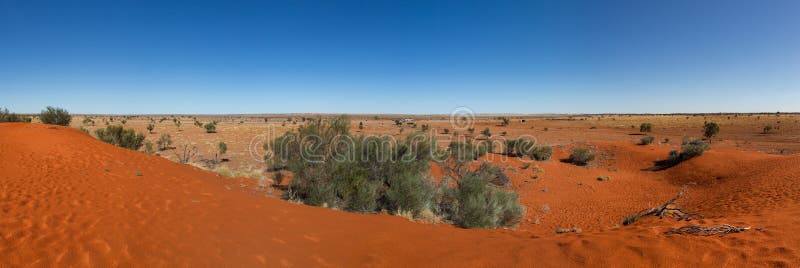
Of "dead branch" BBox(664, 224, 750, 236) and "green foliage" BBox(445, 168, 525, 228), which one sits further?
"green foliage" BBox(445, 168, 525, 228)

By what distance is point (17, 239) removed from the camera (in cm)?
392

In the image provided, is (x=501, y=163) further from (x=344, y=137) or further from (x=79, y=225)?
(x=79, y=225)

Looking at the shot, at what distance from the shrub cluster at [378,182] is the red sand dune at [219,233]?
6.35ft

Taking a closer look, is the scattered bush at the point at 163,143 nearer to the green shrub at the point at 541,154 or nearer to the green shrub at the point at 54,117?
the green shrub at the point at 54,117

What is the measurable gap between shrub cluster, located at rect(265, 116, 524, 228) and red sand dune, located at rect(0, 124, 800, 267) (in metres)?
1.93

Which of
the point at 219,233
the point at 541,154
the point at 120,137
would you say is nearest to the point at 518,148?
the point at 541,154

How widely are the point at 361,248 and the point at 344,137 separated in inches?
299

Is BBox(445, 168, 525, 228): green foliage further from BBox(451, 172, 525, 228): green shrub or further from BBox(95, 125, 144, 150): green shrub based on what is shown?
BBox(95, 125, 144, 150): green shrub

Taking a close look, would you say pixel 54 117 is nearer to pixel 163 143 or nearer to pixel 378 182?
pixel 163 143

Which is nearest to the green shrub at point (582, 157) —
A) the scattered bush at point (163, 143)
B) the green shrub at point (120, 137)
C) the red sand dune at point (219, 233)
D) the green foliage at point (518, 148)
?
the green foliage at point (518, 148)

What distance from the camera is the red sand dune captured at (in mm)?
4078

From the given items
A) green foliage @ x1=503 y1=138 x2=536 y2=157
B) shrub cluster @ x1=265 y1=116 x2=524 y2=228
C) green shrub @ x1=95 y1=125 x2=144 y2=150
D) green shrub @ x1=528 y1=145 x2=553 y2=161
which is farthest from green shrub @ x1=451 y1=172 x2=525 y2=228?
green shrub @ x1=95 y1=125 x2=144 y2=150

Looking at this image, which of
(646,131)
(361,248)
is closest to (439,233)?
(361,248)

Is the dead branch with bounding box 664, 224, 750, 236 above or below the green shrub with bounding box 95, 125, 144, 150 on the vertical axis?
below
